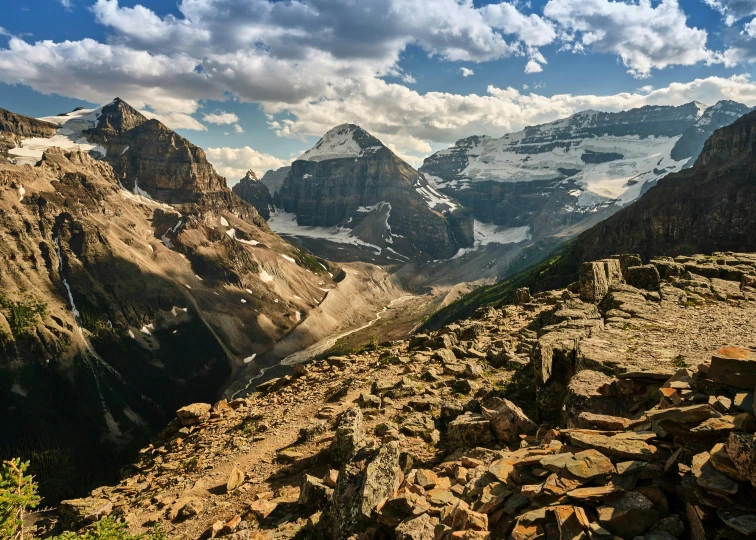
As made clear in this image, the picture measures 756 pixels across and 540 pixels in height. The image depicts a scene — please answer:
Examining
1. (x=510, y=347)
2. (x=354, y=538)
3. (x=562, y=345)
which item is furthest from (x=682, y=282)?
(x=354, y=538)

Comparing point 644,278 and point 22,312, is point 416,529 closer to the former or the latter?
point 644,278

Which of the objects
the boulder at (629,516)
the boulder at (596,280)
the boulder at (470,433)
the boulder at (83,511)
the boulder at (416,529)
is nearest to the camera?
the boulder at (629,516)

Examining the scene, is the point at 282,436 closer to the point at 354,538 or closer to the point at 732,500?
the point at 354,538

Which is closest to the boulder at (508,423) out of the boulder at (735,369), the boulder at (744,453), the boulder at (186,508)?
the boulder at (735,369)

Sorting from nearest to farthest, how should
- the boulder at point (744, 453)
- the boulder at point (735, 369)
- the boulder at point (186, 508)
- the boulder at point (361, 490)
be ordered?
the boulder at point (744, 453) → the boulder at point (735, 369) → the boulder at point (361, 490) → the boulder at point (186, 508)

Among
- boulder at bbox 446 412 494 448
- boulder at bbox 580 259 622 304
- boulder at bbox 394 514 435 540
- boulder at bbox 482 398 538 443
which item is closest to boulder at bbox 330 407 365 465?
boulder at bbox 446 412 494 448

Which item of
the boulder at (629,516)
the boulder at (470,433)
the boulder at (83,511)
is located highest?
the boulder at (629,516)

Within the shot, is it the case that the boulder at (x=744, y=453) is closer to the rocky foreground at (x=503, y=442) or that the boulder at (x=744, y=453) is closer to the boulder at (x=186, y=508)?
the rocky foreground at (x=503, y=442)

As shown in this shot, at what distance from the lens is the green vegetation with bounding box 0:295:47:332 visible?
185 metres

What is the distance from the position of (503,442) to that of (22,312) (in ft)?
801

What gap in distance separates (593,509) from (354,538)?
5876 mm

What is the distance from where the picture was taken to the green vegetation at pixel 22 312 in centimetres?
18488

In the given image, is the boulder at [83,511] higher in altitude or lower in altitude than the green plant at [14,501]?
lower

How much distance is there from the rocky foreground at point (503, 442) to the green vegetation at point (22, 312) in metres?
214
